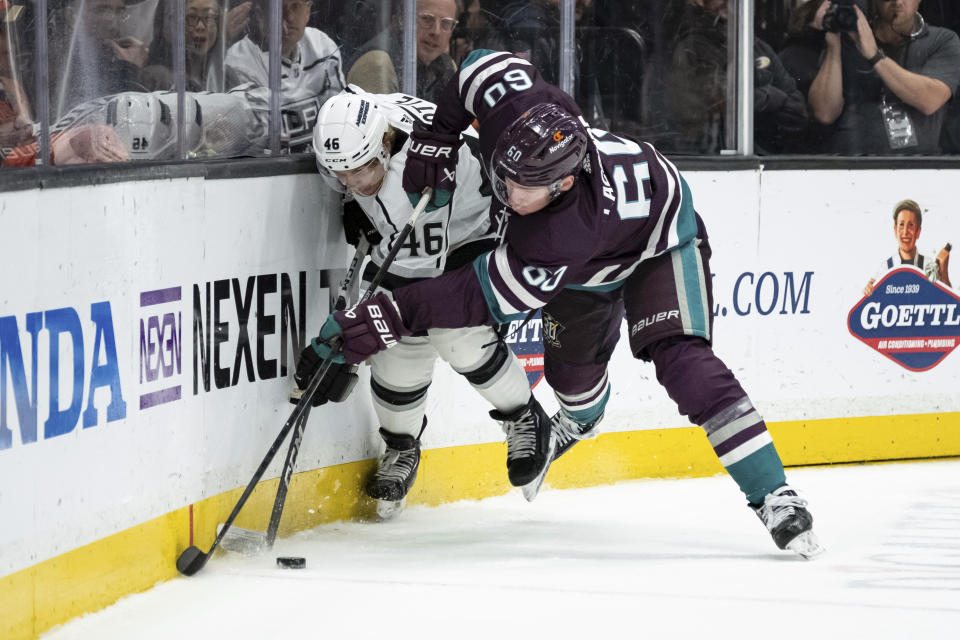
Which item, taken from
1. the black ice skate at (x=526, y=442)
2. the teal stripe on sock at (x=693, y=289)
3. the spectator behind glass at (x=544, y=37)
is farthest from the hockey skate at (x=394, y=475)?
the spectator behind glass at (x=544, y=37)

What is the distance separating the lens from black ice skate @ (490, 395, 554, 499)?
3.96 metres

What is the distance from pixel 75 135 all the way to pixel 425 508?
1.63 meters

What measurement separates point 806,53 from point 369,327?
2250 millimetres

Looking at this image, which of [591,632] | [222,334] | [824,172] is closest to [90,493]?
[222,334]

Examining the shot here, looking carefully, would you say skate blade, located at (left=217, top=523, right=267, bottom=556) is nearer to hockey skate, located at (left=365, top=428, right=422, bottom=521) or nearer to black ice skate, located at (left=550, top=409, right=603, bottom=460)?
hockey skate, located at (left=365, top=428, right=422, bottom=521)

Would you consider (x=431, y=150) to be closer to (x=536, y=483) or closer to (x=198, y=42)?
(x=198, y=42)

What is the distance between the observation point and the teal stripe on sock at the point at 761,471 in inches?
133

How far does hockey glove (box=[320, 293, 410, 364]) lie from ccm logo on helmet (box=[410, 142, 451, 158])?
1.37ft

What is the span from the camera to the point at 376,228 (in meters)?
3.77

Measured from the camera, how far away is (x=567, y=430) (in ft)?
13.4

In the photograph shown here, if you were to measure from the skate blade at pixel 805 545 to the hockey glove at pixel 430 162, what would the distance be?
123cm

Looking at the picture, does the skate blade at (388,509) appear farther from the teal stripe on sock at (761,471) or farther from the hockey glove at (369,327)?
the teal stripe on sock at (761,471)

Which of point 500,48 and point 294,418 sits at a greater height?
point 500,48

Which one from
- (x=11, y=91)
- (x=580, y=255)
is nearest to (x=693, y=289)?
(x=580, y=255)
